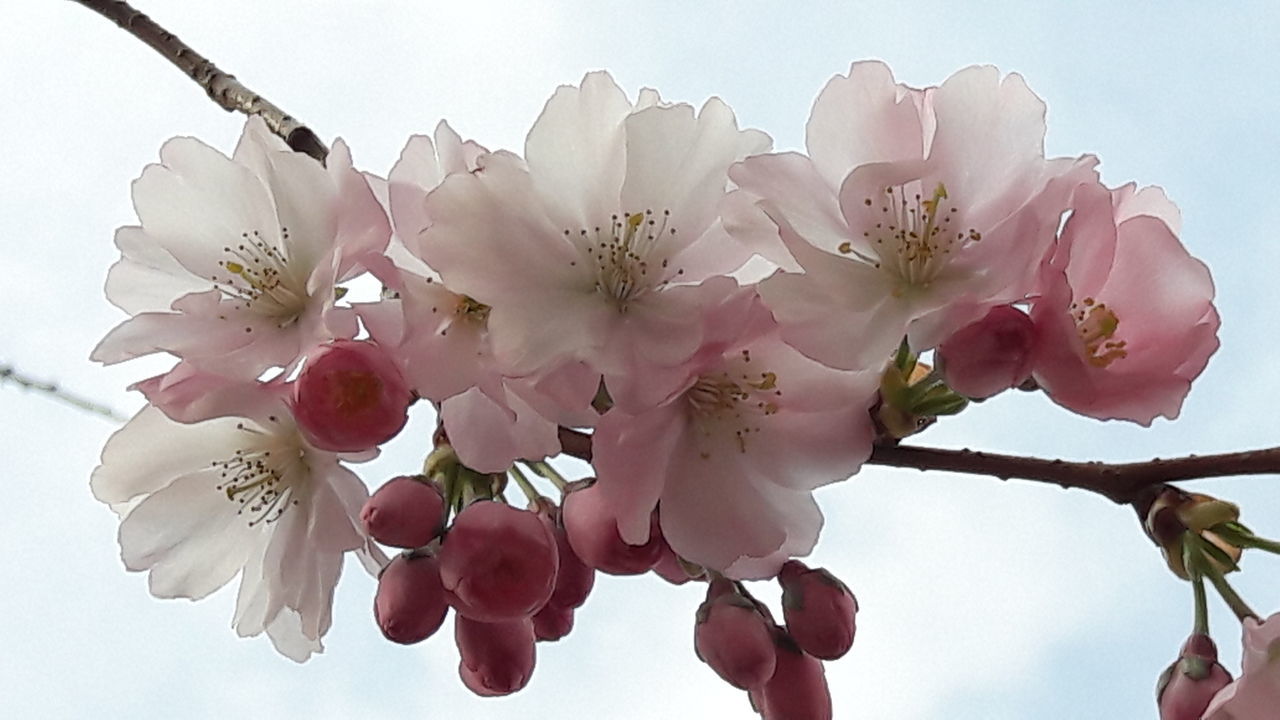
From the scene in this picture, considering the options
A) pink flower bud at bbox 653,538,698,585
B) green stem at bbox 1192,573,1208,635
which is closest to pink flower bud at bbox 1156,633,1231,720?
green stem at bbox 1192,573,1208,635

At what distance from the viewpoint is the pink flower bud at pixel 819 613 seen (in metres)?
0.85

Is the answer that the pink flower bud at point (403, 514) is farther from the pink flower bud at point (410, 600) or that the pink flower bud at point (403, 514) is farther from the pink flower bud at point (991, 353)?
the pink flower bud at point (991, 353)

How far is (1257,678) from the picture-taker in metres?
0.73

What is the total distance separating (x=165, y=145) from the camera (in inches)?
32.9

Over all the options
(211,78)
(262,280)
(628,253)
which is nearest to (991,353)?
(628,253)

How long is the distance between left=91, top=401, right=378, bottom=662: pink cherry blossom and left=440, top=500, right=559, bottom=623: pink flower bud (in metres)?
0.09

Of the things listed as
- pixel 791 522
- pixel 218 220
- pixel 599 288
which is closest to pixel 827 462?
pixel 791 522

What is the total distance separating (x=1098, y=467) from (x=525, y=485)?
0.37m

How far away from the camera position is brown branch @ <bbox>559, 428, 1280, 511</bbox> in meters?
0.75

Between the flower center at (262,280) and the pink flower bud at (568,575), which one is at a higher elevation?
the flower center at (262,280)

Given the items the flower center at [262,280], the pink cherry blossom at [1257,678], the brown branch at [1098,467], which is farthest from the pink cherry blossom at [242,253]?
the pink cherry blossom at [1257,678]

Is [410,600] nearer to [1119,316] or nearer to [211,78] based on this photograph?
[1119,316]

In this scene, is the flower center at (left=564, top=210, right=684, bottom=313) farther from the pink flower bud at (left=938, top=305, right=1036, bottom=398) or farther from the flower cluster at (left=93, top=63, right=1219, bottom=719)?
the pink flower bud at (left=938, top=305, right=1036, bottom=398)

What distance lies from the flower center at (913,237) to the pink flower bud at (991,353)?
49 millimetres
